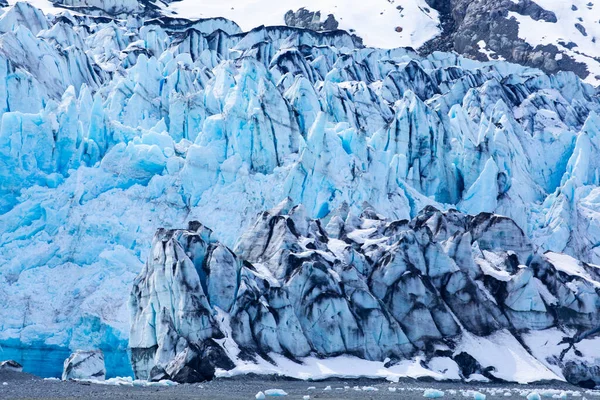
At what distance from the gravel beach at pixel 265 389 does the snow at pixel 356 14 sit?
6219 cm

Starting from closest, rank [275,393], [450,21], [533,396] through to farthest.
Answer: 1. [275,393]
2. [533,396]
3. [450,21]

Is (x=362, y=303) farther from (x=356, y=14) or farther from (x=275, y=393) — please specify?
(x=356, y=14)

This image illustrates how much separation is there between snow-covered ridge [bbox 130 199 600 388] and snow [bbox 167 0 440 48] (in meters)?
55.1

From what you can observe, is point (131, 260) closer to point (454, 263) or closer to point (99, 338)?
point (99, 338)

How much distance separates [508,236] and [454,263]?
13.3ft

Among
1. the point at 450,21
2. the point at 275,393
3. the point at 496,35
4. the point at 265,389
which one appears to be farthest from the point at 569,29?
the point at 275,393

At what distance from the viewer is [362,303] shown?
123 feet

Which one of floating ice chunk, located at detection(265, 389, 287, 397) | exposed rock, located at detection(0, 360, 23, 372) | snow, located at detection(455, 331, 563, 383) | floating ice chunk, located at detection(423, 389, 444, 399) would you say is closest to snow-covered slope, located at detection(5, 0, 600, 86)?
snow, located at detection(455, 331, 563, 383)

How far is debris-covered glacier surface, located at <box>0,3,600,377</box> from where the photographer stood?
1626 inches

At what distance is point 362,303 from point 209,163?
11.0 metres

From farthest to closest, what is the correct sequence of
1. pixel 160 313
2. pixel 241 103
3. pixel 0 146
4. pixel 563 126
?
1. pixel 563 126
2. pixel 241 103
3. pixel 0 146
4. pixel 160 313

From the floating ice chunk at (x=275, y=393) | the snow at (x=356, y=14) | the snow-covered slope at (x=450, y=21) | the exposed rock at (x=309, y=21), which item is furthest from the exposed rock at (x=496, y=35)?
the floating ice chunk at (x=275, y=393)

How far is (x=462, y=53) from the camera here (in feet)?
322

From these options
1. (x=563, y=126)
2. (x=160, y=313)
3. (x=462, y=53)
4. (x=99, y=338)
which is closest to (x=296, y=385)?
(x=160, y=313)
